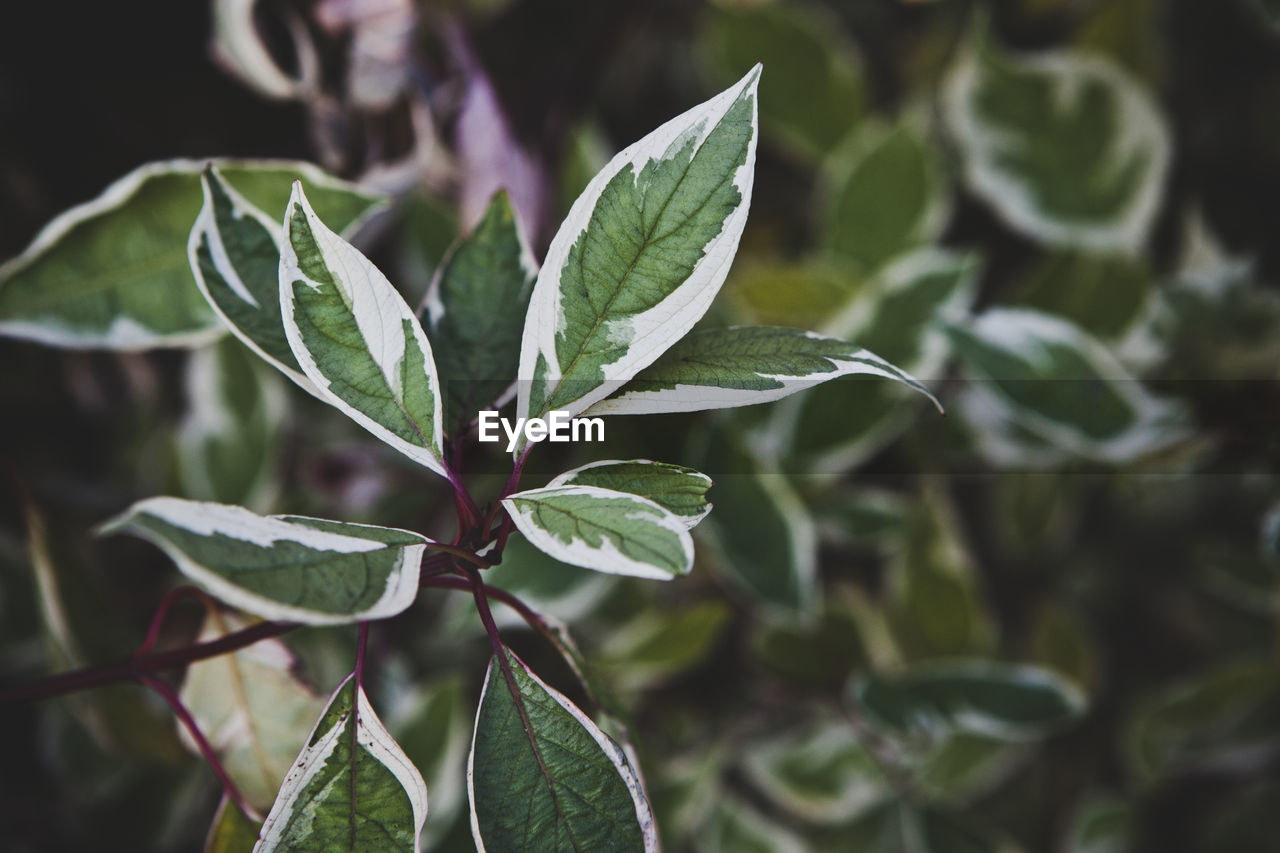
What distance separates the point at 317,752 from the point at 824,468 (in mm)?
463

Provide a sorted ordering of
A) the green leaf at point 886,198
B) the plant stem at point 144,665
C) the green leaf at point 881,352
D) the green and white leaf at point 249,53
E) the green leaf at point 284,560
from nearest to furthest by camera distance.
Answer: the green leaf at point 284,560, the plant stem at point 144,665, the green and white leaf at point 249,53, the green leaf at point 881,352, the green leaf at point 886,198

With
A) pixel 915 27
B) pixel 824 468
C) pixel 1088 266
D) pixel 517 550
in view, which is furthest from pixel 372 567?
pixel 915 27

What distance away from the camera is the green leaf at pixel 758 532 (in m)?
0.59

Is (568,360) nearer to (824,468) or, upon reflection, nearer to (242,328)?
(242,328)

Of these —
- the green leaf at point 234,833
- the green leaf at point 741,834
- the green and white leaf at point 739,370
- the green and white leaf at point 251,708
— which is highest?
the green and white leaf at point 739,370

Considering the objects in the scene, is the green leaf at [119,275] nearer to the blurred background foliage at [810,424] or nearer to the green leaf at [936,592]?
the blurred background foliage at [810,424]

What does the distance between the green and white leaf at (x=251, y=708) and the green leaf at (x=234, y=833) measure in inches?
1.0

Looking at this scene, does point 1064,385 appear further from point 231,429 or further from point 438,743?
point 231,429

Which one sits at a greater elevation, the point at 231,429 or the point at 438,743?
the point at 231,429

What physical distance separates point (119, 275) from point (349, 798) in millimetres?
338

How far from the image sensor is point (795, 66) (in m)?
0.78

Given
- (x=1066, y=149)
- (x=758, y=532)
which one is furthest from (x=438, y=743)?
(x=1066, y=149)

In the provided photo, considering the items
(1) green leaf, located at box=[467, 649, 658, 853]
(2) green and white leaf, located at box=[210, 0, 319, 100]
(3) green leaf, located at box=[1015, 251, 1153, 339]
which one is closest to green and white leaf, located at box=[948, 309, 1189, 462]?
(3) green leaf, located at box=[1015, 251, 1153, 339]

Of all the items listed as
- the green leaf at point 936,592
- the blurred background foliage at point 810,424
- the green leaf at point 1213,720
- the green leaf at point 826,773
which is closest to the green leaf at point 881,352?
the blurred background foliage at point 810,424
